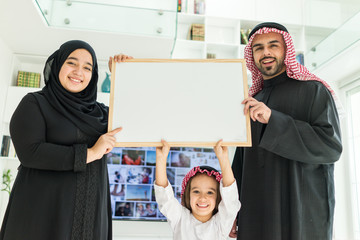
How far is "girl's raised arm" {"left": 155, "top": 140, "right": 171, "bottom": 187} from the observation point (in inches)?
61.2

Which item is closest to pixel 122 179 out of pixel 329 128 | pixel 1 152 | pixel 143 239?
pixel 143 239

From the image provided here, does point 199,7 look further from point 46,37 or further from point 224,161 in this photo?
point 224,161

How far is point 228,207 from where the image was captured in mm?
1638

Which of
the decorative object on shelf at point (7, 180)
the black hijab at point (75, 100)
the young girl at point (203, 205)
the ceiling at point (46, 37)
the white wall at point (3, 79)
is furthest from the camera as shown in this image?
the decorative object on shelf at point (7, 180)

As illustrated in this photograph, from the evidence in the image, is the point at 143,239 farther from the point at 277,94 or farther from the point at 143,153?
the point at 277,94

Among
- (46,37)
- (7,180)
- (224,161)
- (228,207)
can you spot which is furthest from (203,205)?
(7,180)

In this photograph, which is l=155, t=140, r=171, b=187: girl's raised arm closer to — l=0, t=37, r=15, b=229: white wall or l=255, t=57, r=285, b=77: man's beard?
l=255, t=57, r=285, b=77: man's beard

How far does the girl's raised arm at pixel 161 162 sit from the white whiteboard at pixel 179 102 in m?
0.04

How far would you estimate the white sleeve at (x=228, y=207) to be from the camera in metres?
1.63

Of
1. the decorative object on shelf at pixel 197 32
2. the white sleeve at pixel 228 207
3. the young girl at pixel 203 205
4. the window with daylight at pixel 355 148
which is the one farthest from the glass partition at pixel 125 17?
the window with daylight at pixel 355 148

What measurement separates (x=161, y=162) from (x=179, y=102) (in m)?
0.32

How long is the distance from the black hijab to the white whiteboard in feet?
0.31

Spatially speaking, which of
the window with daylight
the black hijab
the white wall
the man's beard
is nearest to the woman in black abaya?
the black hijab

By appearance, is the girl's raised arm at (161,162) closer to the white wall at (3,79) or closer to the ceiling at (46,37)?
the ceiling at (46,37)
